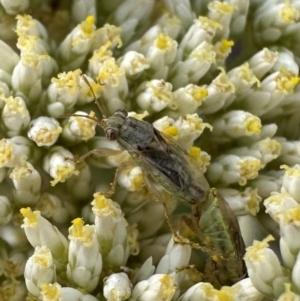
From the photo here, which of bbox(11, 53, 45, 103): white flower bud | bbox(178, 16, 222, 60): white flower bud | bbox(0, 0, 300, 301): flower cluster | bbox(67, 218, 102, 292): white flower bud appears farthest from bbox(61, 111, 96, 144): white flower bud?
bbox(178, 16, 222, 60): white flower bud

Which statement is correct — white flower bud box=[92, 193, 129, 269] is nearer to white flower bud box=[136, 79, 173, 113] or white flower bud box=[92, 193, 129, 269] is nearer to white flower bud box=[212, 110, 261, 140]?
white flower bud box=[136, 79, 173, 113]

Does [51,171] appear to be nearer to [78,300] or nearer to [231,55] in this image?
[78,300]

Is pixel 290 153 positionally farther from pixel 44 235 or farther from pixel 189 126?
pixel 44 235

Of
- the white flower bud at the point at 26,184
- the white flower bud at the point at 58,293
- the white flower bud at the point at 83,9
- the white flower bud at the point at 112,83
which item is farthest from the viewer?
the white flower bud at the point at 83,9

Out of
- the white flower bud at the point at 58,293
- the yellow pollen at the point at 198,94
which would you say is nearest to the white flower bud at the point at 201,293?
the white flower bud at the point at 58,293

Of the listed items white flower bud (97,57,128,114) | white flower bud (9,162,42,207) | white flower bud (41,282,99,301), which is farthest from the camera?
white flower bud (97,57,128,114)

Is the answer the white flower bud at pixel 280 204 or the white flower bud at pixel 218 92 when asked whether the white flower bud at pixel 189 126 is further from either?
the white flower bud at pixel 280 204

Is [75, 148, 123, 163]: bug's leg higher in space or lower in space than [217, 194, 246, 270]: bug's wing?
higher

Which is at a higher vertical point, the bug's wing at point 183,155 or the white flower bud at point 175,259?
the bug's wing at point 183,155
